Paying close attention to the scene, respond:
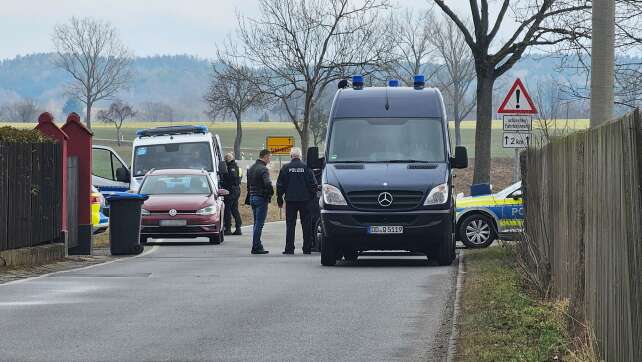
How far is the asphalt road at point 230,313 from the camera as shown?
1012cm

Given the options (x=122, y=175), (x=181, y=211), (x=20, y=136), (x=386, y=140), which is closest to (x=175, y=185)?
(x=181, y=211)

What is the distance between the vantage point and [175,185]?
2928 cm

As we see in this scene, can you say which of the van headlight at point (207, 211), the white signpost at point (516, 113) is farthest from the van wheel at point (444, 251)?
the van headlight at point (207, 211)

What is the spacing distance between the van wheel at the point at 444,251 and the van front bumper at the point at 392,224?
11cm

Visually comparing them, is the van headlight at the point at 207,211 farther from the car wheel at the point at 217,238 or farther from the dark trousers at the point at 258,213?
the dark trousers at the point at 258,213

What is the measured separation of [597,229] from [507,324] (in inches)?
114

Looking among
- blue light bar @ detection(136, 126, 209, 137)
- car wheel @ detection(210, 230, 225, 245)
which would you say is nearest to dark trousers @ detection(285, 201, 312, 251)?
car wheel @ detection(210, 230, 225, 245)

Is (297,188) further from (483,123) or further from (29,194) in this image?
(483,123)

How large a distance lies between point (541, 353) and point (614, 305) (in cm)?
195

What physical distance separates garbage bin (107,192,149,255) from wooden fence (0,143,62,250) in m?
2.94

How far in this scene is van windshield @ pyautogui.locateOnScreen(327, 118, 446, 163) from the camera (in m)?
20.2

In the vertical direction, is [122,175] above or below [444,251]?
above

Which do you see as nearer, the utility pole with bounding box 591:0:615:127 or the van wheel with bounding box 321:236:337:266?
the utility pole with bounding box 591:0:615:127

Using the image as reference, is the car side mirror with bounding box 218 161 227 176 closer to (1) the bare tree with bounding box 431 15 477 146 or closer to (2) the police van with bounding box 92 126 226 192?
(2) the police van with bounding box 92 126 226 192
